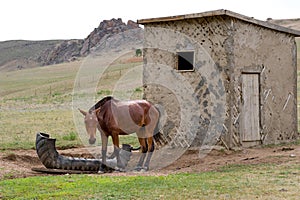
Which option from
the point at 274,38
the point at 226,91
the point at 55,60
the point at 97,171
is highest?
the point at 55,60

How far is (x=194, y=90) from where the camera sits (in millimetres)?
16250

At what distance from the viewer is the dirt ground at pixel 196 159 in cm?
1295

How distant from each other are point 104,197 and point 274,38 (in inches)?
407

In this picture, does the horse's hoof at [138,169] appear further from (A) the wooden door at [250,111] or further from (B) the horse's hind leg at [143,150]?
(A) the wooden door at [250,111]

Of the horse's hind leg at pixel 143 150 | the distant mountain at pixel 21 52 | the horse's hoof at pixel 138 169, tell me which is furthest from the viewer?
the distant mountain at pixel 21 52

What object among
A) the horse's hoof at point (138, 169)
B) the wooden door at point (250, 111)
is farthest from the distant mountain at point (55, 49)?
the horse's hoof at point (138, 169)

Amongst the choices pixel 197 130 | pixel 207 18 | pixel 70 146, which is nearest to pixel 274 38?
pixel 207 18

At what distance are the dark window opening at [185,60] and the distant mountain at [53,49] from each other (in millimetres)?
113159

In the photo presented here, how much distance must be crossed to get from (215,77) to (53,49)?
5693 inches

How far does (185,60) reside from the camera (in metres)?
17.0

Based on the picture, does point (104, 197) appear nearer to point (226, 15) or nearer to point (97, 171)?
point (97, 171)

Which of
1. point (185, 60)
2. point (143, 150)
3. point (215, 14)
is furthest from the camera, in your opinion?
point (185, 60)

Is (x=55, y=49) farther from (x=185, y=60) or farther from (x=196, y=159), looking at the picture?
(x=196, y=159)

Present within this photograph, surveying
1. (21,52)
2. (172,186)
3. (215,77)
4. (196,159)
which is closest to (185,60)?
(215,77)
